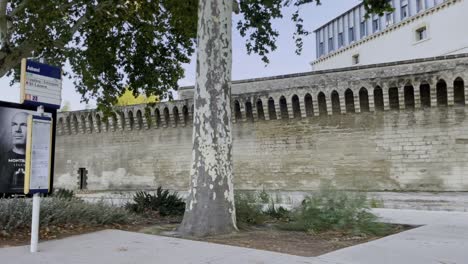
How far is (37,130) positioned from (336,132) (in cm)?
1758

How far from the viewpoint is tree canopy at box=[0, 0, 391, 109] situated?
39.9 ft

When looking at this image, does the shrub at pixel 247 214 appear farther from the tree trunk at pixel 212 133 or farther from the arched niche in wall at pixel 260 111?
the arched niche in wall at pixel 260 111

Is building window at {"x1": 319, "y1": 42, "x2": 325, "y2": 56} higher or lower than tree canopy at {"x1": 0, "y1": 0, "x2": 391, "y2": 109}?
higher

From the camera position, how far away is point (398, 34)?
34406 mm

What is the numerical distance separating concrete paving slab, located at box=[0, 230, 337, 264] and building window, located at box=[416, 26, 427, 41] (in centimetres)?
3088

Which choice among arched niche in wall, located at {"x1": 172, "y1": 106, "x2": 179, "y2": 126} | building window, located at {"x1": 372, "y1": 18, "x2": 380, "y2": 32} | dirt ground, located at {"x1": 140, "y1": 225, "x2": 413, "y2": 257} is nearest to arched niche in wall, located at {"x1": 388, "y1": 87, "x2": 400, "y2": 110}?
arched niche in wall, located at {"x1": 172, "y1": 106, "x2": 179, "y2": 126}

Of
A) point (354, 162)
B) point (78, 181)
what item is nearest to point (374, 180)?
point (354, 162)

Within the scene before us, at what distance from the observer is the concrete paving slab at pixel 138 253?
4797 millimetres

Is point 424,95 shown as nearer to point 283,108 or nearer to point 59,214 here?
point 283,108

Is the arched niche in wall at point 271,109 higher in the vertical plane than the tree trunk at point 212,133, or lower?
higher

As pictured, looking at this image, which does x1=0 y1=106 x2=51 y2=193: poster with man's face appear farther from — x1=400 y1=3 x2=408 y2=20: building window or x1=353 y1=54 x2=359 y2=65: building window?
x1=353 y1=54 x2=359 y2=65: building window

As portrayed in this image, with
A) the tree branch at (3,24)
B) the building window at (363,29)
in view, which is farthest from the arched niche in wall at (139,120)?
the building window at (363,29)

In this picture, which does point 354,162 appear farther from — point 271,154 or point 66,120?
point 66,120

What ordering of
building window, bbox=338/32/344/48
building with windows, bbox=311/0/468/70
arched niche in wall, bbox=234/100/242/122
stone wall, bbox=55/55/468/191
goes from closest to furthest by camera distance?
stone wall, bbox=55/55/468/191
arched niche in wall, bbox=234/100/242/122
building with windows, bbox=311/0/468/70
building window, bbox=338/32/344/48
